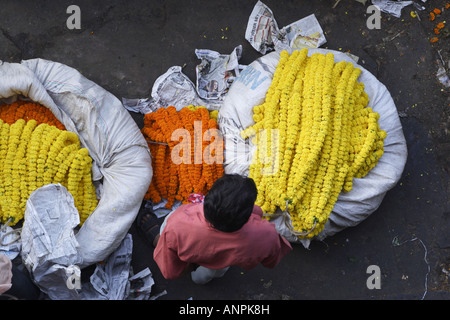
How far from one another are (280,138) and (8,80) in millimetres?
1730

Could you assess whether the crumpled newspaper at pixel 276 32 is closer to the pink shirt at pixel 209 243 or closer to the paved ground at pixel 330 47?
the paved ground at pixel 330 47

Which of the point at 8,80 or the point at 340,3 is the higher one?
the point at 340,3

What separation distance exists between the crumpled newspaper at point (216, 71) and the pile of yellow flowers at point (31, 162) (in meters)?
1.03

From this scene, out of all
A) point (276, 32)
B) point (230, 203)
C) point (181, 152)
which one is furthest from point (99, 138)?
point (276, 32)

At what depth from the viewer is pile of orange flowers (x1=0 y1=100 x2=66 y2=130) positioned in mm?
3000

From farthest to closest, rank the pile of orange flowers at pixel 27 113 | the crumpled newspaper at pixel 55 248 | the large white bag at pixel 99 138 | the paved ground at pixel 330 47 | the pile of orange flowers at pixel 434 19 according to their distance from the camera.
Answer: the pile of orange flowers at pixel 434 19
the paved ground at pixel 330 47
the pile of orange flowers at pixel 27 113
the large white bag at pixel 99 138
the crumpled newspaper at pixel 55 248

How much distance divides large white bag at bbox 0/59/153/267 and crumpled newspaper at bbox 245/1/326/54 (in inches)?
47.3

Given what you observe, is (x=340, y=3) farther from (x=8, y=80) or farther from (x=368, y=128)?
(x=8, y=80)

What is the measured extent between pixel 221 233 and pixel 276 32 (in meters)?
1.96

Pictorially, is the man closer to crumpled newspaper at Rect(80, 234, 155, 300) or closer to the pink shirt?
the pink shirt

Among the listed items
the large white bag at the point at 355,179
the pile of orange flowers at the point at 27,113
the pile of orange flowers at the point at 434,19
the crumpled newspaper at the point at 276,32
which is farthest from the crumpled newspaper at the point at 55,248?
the pile of orange flowers at the point at 434,19

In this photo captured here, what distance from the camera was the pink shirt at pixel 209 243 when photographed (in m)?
2.18

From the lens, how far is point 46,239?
2.77 m
